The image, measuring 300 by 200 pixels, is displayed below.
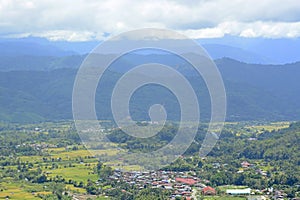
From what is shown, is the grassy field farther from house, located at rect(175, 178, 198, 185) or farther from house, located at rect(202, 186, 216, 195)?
house, located at rect(202, 186, 216, 195)

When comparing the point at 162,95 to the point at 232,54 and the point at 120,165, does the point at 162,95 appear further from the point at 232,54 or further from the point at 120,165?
the point at 232,54

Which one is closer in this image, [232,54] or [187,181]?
[187,181]

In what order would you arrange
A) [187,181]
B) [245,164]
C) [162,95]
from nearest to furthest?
[187,181] < [245,164] < [162,95]

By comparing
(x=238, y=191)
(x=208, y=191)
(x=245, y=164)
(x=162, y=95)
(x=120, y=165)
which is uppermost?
(x=162, y=95)

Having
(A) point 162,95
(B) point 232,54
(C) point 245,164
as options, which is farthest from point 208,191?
(B) point 232,54

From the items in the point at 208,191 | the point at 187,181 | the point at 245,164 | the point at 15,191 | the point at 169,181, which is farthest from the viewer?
the point at 245,164

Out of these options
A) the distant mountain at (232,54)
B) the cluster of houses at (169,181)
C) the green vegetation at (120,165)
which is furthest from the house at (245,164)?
the distant mountain at (232,54)

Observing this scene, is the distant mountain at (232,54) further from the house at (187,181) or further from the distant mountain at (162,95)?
the house at (187,181)
